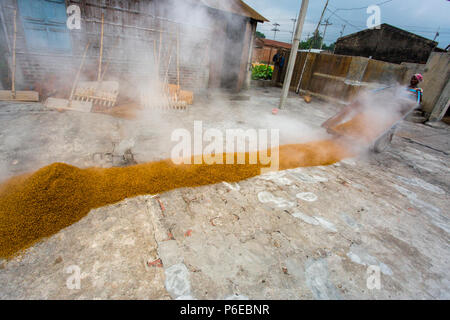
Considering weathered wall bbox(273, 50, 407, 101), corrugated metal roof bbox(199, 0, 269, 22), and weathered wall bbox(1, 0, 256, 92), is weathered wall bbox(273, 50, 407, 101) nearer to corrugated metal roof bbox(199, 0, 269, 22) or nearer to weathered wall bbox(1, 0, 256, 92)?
corrugated metal roof bbox(199, 0, 269, 22)

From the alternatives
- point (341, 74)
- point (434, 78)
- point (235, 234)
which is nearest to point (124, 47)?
point (235, 234)

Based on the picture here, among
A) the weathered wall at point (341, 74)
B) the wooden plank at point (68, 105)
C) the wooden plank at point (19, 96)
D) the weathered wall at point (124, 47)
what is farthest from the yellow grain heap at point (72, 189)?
the weathered wall at point (341, 74)

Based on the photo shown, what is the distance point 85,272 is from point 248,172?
95.7 inches

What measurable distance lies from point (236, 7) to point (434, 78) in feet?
26.9

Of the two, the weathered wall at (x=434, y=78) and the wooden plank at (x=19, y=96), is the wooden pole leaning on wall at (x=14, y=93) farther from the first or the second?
the weathered wall at (x=434, y=78)

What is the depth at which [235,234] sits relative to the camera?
7.50 ft

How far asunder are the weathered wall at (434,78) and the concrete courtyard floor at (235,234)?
6.03 meters

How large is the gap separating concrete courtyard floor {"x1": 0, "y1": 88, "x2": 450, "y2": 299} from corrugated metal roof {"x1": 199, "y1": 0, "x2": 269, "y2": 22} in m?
5.46

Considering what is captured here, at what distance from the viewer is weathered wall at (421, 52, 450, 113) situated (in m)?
7.81

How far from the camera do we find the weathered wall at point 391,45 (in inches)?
667

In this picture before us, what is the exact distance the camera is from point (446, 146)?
6.04 meters

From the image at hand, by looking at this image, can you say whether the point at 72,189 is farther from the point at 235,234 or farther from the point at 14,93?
the point at 14,93
